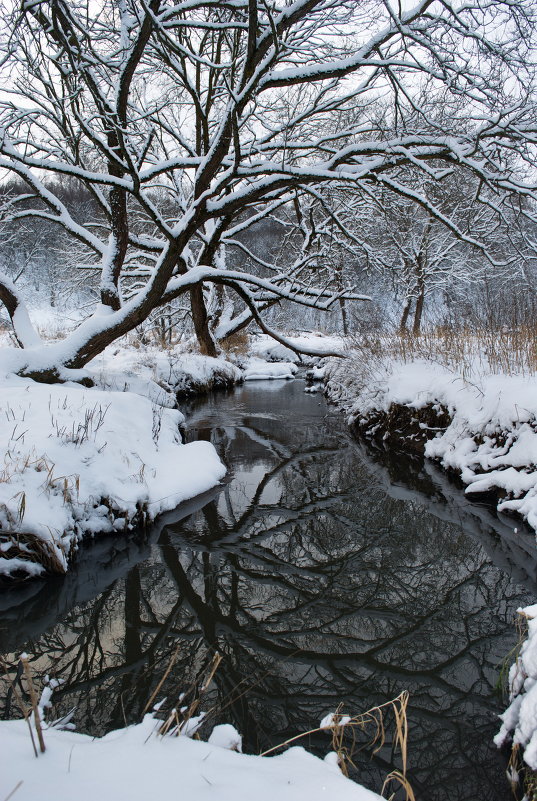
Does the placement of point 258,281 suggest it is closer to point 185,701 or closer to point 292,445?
point 292,445

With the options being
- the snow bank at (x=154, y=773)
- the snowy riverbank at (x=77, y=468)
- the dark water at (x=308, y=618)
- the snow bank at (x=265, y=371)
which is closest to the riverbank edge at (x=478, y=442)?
the dark water at (x=308, y=618)

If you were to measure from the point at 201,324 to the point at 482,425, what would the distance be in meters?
10.1

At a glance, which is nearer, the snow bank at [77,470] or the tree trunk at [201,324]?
the snow bank at [77,470]

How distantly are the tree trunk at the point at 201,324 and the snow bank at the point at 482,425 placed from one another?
7.22 m

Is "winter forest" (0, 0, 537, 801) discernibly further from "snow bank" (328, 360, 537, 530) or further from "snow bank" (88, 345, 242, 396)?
"snow bank" (88, 345, 242, 396)

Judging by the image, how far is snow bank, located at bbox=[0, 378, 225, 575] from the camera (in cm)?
334

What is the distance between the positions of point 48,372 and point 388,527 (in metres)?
5.25

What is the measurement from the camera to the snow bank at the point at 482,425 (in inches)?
170

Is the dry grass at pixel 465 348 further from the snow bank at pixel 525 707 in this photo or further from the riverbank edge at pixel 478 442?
the snow bank at pixel 525 707

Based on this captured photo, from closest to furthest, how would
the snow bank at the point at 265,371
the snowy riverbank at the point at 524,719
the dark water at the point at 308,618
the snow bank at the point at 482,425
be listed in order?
the snowy riverbank at the point at 524,719 → the dark water at the point at 308,618 → the snow bank at the point at 482,425 → the snow bank at the point at 265,371

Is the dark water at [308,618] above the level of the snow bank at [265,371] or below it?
below

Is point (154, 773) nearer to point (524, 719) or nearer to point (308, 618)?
point (524, 719)

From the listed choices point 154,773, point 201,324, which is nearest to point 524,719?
point 154,773

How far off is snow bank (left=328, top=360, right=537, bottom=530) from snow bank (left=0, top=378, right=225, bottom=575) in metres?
2.98
